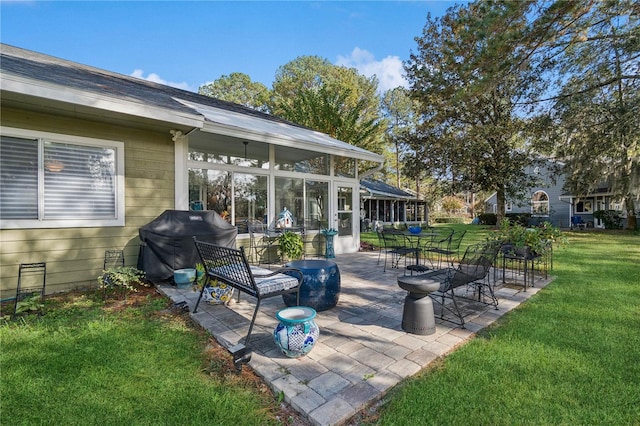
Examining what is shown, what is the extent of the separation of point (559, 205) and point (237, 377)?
28.3 m

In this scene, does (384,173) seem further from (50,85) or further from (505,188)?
(50,85)

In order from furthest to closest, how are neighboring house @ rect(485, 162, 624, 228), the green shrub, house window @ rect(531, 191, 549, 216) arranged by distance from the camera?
the green shrub
house window @ rect(531, 191, 549, 216)
neighboring house @ rect(485, 162, 624, 228)

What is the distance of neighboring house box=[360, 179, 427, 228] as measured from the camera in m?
21.4

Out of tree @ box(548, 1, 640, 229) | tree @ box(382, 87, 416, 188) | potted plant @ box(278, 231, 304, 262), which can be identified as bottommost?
potted plant @ box(278, 231, 304, 262)

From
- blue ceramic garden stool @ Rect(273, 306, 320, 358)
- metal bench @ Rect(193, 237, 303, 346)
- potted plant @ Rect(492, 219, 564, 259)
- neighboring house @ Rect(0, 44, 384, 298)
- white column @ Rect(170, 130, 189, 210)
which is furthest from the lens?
white column @ Rect(170, 130, 189, 210)

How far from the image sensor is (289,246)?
23.2 feet

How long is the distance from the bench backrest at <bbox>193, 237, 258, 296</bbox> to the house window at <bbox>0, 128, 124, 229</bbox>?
262 centimetres

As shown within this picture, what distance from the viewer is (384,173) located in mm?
34219

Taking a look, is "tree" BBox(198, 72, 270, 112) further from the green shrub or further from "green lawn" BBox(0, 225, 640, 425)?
"green lawn" BBox(0, 225, 640, 425)

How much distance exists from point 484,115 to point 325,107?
961 cm

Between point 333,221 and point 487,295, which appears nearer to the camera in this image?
point 487,295

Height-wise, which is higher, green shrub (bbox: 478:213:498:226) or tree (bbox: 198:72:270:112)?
tree (bbox: 198:72:270:112)

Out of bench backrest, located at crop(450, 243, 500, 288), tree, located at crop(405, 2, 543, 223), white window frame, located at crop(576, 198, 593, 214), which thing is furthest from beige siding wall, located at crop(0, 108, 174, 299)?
white window frame, located at crop(576, 198, 593, 214)

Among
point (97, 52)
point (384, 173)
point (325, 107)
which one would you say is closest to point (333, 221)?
point (325, 107)
